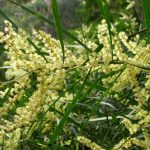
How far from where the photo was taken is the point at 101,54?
4.22ft

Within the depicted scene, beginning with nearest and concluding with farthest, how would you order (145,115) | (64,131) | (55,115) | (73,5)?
(145,115)
(55,115)
(64,131)
(73,5)

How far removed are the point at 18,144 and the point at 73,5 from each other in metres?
11.2

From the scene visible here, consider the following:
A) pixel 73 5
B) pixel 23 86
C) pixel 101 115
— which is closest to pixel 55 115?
pixel 101 115

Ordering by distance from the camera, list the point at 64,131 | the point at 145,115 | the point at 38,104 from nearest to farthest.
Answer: the point at 38,104 → the point at 145,115 → the point at 64,131

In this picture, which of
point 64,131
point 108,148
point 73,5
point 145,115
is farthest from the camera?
point 73,5

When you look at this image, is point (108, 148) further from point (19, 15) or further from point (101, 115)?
point (19, 15)

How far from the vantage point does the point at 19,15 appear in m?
12.6

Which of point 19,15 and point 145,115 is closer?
point 145,115

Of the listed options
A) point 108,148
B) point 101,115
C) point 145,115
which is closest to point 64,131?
point 101,115

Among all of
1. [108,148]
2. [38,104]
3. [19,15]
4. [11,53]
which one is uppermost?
[19,15]

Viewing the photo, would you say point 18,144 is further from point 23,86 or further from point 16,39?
point 16,39

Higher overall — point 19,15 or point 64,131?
point 19,15

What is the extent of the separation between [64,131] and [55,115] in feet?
0.75

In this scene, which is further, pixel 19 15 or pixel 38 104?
pixel 19 15
